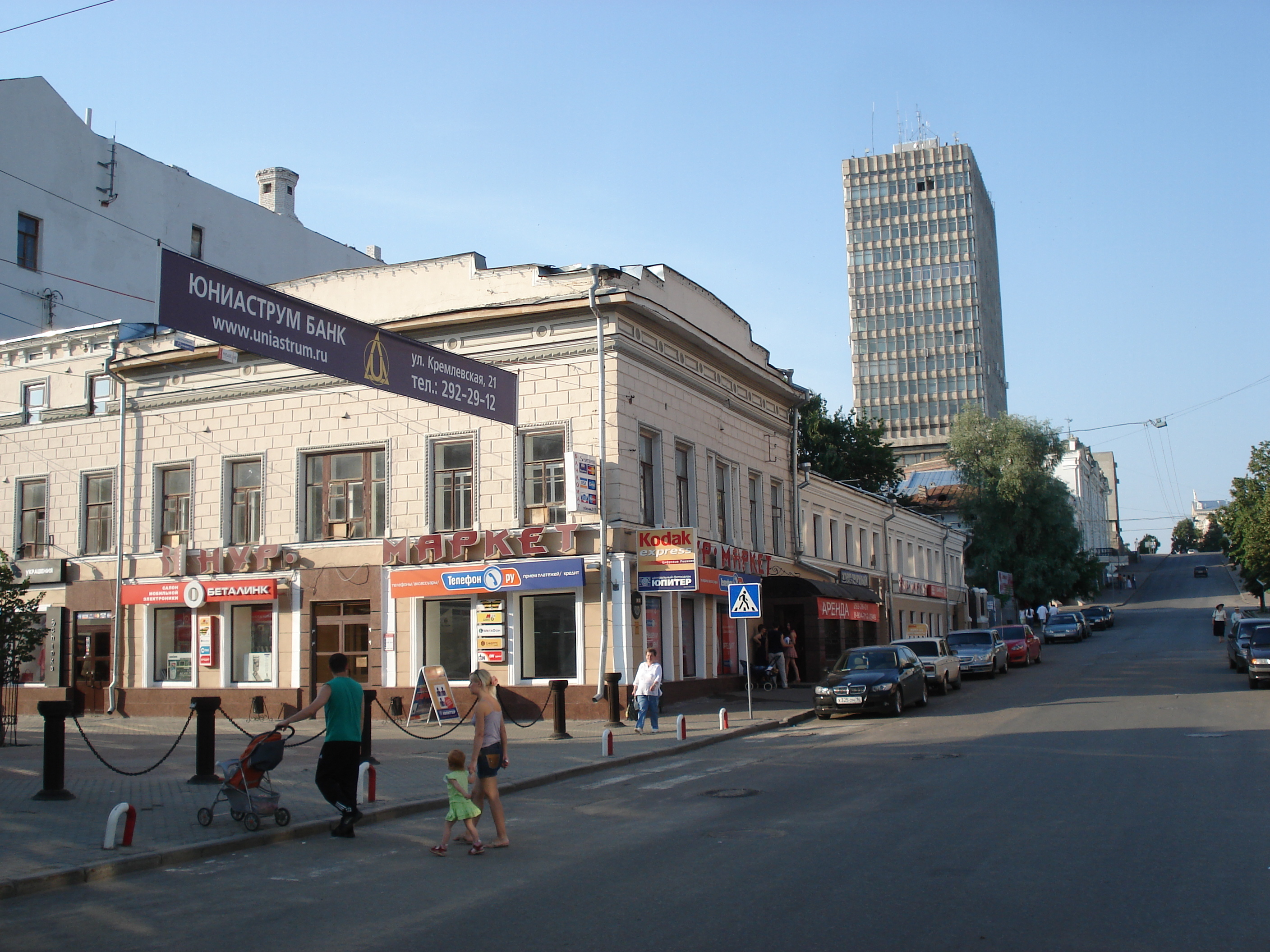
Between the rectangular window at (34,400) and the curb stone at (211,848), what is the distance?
71.0 feet

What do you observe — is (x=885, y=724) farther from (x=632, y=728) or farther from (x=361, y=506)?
(x=361, y=506)

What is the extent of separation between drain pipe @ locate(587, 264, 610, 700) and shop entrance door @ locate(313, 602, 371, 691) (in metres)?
5.83

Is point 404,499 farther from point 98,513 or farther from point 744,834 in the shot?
point 744,834

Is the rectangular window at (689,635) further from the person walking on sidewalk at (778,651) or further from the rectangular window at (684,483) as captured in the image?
the person walking on sidewalk at (778,651)

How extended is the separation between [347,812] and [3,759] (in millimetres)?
10307

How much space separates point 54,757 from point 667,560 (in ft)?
43.1

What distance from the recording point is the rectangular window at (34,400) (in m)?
29.9

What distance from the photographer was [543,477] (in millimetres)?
24453

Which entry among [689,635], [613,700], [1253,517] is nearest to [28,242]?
[689,635]

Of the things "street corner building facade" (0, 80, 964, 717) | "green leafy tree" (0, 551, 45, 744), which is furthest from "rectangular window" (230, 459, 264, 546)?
"green leafy tree" (0, 551, 45, 744)

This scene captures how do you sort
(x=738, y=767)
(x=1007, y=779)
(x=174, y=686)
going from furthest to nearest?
(x=174, y=686), (x=738, y=767), (x=1007, y=779)

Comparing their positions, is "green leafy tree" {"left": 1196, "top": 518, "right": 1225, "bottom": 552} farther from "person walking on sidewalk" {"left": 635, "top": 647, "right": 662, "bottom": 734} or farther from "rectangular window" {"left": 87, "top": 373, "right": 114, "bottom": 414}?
"rectangular window" {"left": 87, "top": 373, "right": 114, "bottom": 414}

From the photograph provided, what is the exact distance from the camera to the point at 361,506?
85.4ft

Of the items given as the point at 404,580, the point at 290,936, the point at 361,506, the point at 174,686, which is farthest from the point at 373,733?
the point at 290,936
